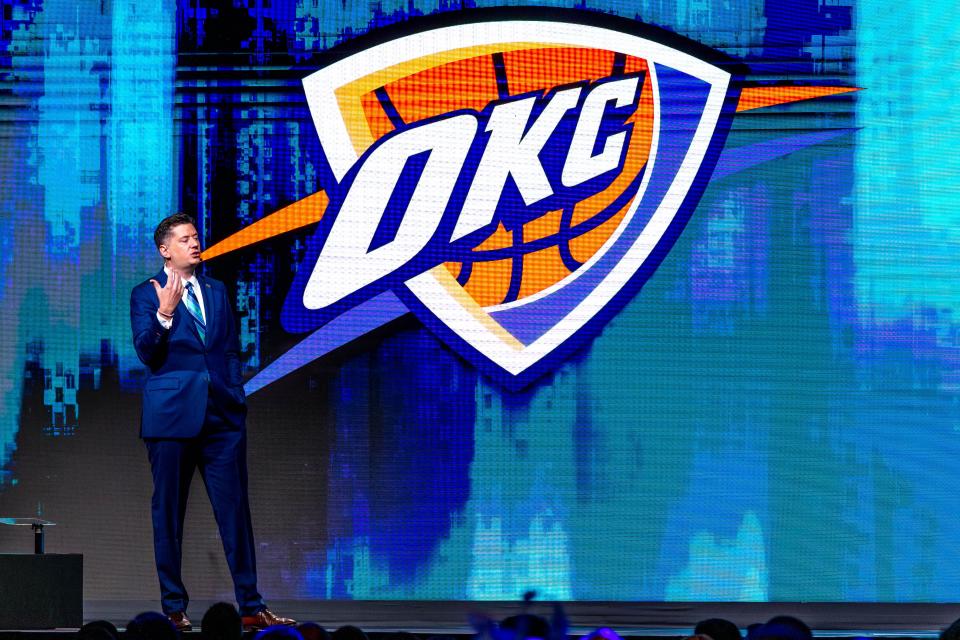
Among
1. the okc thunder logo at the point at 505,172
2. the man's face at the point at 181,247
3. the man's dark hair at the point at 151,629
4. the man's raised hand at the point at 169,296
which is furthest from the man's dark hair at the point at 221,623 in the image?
the okc thunder logo at the point at 505,172

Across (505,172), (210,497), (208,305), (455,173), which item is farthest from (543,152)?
(210,497)

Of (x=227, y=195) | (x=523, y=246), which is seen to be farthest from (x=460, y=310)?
(x=227, y=195)

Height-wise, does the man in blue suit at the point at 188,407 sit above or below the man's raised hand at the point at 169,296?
below

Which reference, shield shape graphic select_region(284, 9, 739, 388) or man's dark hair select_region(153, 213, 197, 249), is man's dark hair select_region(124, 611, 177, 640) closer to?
man's dark hair select_region(153, 213, 197, 249)

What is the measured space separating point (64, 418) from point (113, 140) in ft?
3.69

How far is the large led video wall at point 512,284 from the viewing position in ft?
16.9

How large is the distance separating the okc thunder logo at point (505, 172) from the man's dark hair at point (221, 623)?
2.15 meters

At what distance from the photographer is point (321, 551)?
5.20m

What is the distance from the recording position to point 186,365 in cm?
430

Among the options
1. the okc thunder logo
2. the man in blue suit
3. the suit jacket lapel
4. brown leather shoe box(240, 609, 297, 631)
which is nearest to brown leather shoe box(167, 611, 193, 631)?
the man in blue suit

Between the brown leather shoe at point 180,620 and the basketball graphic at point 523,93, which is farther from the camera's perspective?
the basketball graphic at point 523,93

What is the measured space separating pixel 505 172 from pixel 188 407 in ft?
5.51

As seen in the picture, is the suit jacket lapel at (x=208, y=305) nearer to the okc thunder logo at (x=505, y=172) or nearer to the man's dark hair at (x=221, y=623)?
the okc thunder logo at (x=505, y=172)

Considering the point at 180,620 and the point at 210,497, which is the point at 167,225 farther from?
the point at 180,620
